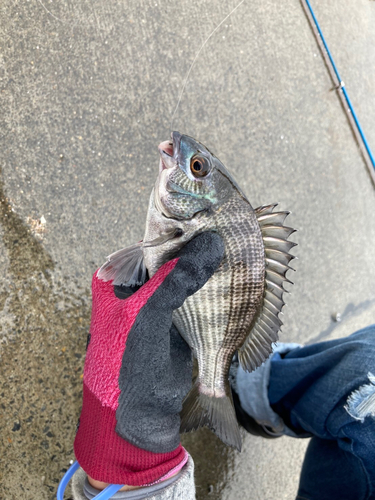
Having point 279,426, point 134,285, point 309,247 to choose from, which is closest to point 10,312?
point 134,285

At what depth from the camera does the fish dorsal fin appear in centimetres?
131

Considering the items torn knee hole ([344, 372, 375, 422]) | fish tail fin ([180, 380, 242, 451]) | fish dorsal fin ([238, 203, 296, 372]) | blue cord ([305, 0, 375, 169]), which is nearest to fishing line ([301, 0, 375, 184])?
blue cord ([305, 0, 375, 169])

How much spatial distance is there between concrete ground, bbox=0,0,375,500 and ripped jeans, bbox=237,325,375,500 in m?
0.46

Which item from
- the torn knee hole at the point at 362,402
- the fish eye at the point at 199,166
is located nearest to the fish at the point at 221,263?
the fish eye at the point at 199,166

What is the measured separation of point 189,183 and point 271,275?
17.9 inches

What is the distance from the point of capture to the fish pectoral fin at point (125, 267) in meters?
1.37

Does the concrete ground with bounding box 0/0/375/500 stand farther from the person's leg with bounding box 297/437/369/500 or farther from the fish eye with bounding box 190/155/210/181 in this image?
the fish eye with bounding box 190/155/210/181

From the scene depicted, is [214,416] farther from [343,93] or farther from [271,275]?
[343,93]

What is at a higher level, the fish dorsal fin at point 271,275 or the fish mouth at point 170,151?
the fish mouth at point 170,151

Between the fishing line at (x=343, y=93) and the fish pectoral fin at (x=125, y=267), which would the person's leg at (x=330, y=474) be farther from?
the fishing line at (x=343, y=93)

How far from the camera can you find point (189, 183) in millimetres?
1293

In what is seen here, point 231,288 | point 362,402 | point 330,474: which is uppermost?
point 231,288

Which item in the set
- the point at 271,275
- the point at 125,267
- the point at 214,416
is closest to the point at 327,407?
the point at 214,416

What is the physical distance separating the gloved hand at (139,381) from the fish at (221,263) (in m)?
0.10
